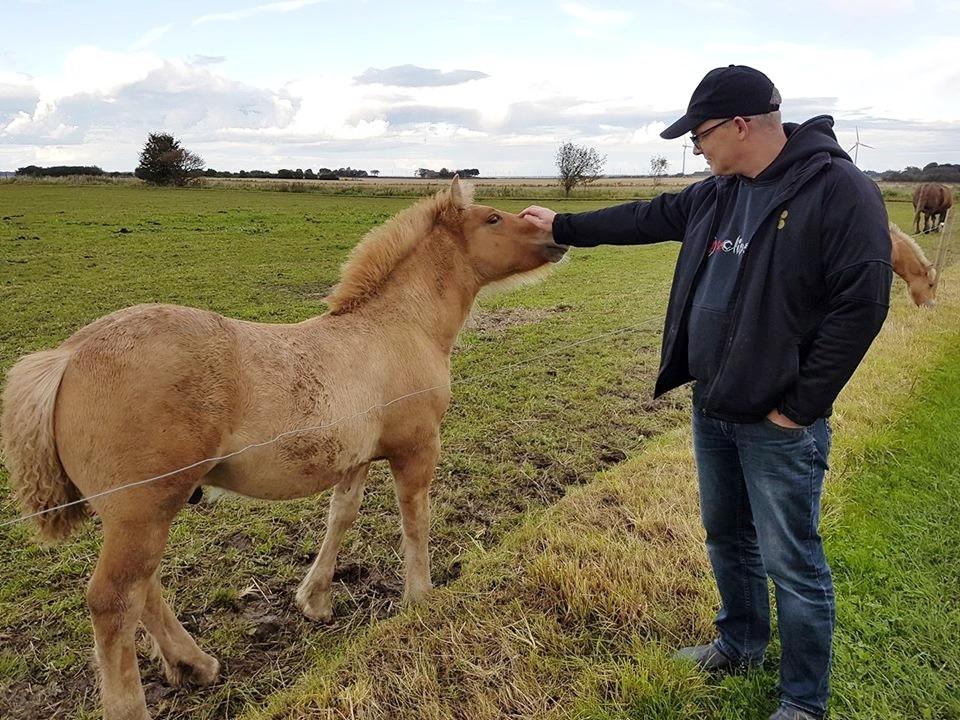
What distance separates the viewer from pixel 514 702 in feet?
8.55

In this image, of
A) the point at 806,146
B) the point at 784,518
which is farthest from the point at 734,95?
the point at 784,518

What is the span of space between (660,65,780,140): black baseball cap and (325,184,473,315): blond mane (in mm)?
1771

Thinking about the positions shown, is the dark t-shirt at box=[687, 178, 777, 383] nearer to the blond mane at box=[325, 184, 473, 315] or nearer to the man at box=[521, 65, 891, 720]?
the man at box=[521, 65, 891, 720]

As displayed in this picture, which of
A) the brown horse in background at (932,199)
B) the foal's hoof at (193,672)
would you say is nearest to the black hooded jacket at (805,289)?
the foal's hoof at (193,672)

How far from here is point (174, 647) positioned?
3010 mm

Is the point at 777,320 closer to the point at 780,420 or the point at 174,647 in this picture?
the point at 780,420

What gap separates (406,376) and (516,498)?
191 centimetres

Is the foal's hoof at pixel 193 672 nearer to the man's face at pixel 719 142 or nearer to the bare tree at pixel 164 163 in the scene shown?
the man's face at pixel 719 142

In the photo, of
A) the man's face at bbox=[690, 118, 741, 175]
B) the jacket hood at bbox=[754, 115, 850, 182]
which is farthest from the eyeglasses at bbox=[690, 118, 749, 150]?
the jacket hood at bbox=[754, 115, 850, 182]

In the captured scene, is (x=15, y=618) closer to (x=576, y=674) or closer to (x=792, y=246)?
(x=576, y=674)

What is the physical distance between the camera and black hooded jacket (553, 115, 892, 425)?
77.0 inches

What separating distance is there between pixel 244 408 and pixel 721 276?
2.13 meters

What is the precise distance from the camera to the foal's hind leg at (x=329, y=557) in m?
3.58

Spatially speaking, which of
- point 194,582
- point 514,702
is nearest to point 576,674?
point 514,702
